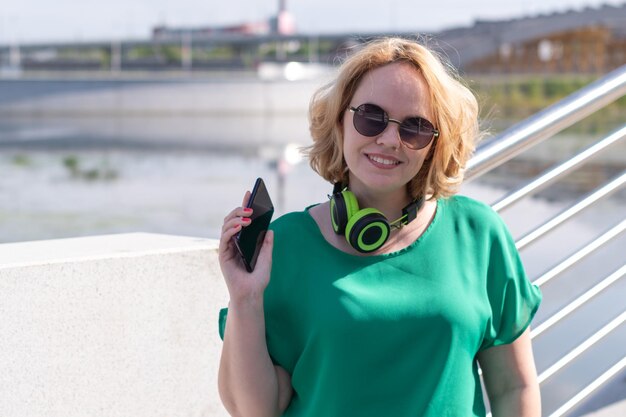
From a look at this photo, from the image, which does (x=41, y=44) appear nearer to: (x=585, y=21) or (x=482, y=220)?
(x=585, y=21)

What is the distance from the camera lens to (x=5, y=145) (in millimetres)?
27125

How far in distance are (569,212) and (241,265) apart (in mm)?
1435

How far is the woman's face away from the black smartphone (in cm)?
18

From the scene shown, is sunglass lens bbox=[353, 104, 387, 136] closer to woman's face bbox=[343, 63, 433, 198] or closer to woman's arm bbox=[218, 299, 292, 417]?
woman's face bbox=[343, 63, 433, 198]

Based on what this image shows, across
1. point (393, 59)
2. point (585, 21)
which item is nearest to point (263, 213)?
point (393, 59)

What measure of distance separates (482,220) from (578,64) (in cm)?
5224

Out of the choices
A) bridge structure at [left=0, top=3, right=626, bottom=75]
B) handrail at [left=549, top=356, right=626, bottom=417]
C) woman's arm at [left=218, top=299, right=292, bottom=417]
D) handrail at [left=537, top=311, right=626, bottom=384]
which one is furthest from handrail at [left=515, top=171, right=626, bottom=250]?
bridge structure at [left=0, top=3, right=626, bottom=75]

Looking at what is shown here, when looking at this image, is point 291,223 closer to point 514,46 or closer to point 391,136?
point 391,136

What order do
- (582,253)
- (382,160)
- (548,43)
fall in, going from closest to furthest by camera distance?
(382,160) < (582,253) < (548,43)

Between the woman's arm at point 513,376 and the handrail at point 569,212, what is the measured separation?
0.76m

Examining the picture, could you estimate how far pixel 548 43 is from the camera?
181ft

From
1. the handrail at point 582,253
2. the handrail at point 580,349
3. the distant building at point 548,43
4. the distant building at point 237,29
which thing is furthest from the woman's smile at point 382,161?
the distant building at point 237,29

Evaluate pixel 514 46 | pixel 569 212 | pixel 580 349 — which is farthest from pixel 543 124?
pixel 514 46

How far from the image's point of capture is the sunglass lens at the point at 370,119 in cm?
172
